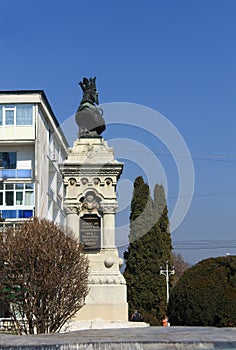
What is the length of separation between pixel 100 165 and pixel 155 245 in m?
23.0

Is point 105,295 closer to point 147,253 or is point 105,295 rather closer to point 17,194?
point 17,194

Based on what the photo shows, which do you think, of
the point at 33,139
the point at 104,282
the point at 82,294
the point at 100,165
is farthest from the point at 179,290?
the point at 33,139

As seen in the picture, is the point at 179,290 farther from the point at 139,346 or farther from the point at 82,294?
the point at 139,346

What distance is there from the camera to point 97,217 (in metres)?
24.7

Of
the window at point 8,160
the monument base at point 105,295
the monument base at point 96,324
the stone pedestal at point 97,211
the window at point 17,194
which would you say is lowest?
the monument base at point 96,324

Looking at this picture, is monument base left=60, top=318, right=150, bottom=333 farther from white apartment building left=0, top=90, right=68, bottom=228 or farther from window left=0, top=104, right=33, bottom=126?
window left=0, top=104, right=33, bottom=126

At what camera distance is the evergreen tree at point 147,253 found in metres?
44.6

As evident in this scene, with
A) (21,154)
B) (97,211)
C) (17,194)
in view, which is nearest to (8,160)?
(21,154)

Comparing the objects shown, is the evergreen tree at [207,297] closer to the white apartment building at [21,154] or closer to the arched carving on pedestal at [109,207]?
the arched carving on pedestal at [109,207]

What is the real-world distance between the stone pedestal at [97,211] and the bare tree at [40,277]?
5.23 m

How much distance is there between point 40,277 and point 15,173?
88.5 feet

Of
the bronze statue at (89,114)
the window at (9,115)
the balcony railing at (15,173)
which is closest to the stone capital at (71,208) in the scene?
the bronze statue at (89,114)

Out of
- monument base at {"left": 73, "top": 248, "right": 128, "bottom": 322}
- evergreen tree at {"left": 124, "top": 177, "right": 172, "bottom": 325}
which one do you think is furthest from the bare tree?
evergreen tree at {"left": 124, "top": 177, "right": 172, "bottom": 325}

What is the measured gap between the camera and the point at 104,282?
2336cm
